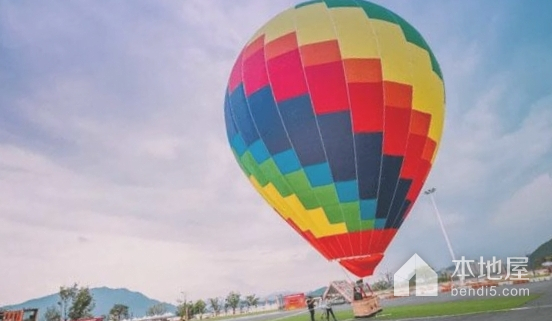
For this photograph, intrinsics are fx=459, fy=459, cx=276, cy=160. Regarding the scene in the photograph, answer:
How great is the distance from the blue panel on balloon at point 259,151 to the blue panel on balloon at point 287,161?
0.52m

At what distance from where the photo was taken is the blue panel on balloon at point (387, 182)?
57.2ft

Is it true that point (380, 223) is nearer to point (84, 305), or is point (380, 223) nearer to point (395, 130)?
point (395, 130)

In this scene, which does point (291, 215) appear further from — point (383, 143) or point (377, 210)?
point (383, 143)

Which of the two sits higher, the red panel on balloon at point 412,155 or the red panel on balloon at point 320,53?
the red panel on balloon at point 320,53

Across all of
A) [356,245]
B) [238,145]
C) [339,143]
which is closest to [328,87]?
[339,143]

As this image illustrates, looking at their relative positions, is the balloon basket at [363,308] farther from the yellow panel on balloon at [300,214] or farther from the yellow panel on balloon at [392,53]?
the yellow panel on balloon at [392,53]

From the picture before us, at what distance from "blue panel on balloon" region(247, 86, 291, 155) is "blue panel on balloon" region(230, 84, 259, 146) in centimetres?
36

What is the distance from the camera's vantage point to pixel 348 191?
56.9 feet

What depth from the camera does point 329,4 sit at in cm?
2003

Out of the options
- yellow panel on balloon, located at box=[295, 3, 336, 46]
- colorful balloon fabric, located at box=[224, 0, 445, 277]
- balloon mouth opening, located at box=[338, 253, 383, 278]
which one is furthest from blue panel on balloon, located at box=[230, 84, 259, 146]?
balloon mouth opening, located at box=[338, 253, 383, 278]

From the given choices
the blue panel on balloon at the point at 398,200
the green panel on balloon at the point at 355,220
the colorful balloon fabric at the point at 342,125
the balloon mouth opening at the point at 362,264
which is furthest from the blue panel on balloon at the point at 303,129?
the balloon mouth opening at the point at 362,264

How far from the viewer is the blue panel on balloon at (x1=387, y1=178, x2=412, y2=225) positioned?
58.5ft

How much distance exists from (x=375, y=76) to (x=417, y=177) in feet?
Answer: 14.7

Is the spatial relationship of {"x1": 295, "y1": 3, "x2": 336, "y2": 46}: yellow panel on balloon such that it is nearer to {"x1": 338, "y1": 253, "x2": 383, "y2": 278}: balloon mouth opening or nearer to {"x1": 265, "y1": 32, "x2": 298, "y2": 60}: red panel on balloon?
{"x1": 265, "y1": 32, "x2": 298, "y2": 60}: red panel on balloon
